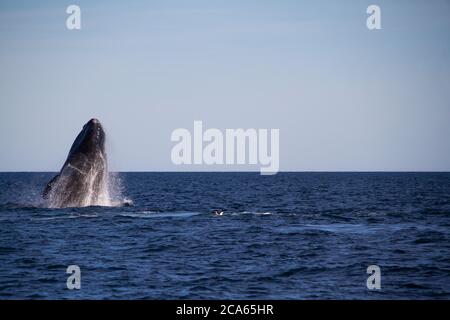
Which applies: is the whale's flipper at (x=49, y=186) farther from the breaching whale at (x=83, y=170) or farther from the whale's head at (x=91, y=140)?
the whale's head at (x=91, y=140)

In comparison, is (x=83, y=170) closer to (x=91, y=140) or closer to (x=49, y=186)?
(x=91, y=140)

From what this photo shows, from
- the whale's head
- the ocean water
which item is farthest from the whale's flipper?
the whale's head

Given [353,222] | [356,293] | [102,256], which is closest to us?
[356,293]

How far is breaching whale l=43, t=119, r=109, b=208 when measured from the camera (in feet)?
115

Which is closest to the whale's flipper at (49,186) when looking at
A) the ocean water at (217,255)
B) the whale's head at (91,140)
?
the ocean water at (217,255)

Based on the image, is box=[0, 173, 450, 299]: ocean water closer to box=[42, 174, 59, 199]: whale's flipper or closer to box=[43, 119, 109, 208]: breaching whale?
box=[43, 119, 109, 208]: breaching whale

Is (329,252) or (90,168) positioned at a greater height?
(90,168)

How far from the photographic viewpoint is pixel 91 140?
35594 millimetres

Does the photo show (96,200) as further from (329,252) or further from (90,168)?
(329,252)

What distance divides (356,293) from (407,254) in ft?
26.9

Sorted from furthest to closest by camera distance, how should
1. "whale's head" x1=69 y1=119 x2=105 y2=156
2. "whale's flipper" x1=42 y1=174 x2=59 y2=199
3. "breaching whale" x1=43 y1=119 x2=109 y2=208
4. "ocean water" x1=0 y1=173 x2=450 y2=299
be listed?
"whale's flipper" x1=42 y1=174 x2=59 y2=199 → "whale's head" x1=69 y1=119 x2=105 y2=156 → "breaching whale" x1=43 y1=119 x2=109 y2=208 → "ocean water" x1=0 y1=173 x2=450 y2=299

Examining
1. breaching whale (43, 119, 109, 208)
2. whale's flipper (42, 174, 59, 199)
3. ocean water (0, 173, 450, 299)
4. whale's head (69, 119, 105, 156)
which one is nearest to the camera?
ocean water (0, 173, 450, 299)

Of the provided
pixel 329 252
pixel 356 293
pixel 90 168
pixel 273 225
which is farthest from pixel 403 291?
pixel 90 168
